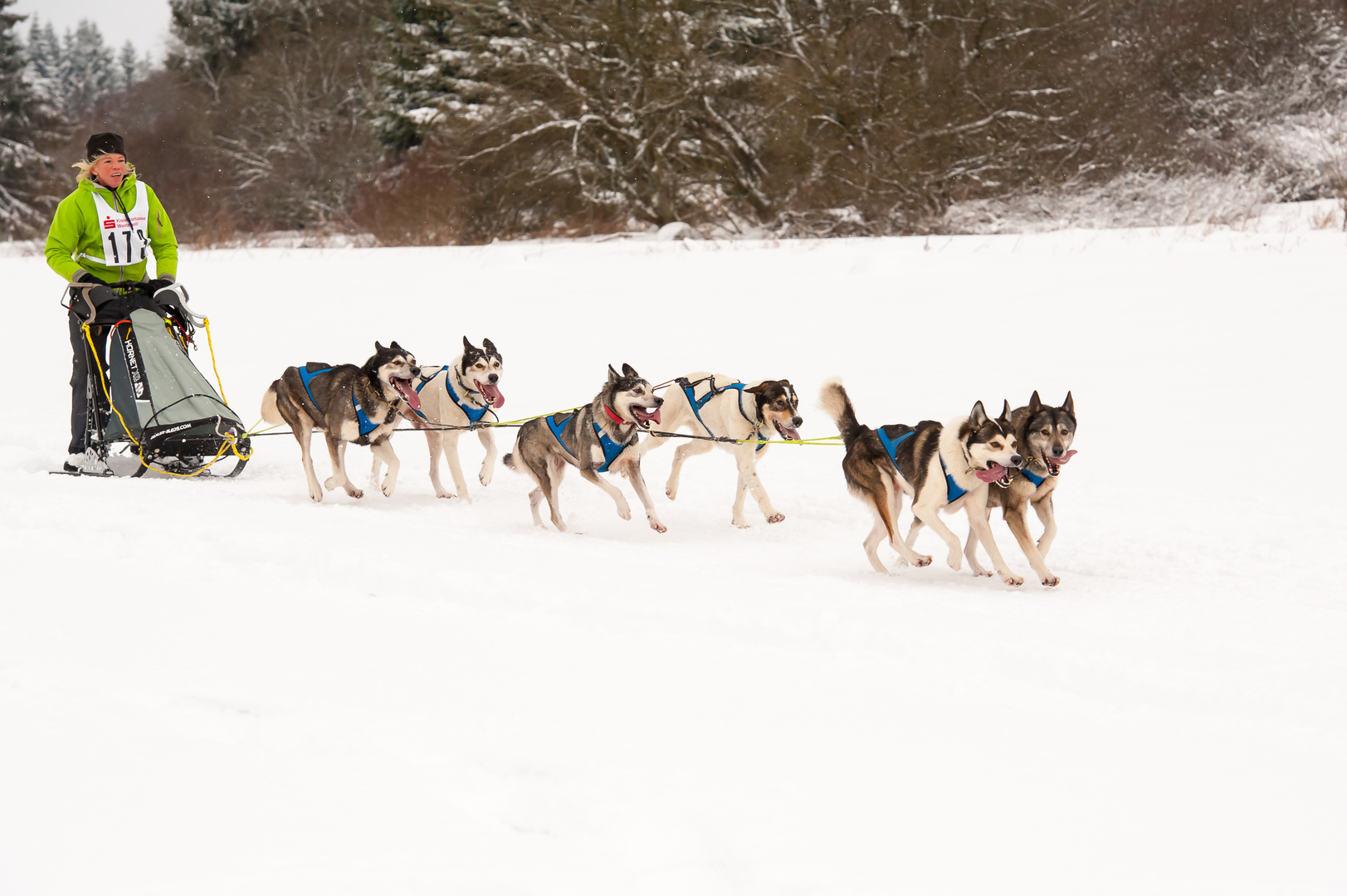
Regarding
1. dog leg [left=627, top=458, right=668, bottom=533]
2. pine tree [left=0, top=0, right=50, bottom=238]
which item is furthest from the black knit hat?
pine tree [left=0, top=0, right=50, bottom=238]

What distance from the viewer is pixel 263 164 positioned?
101 feet

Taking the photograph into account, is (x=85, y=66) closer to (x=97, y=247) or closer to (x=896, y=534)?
(x=97, y=247)

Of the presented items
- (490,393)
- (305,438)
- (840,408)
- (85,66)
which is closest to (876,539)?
(840,408)

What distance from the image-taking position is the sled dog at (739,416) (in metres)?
5.72

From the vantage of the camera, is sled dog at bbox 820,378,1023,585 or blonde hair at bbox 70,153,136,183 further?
blonde hair at bbox 70,153,136,183

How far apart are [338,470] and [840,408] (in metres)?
2.89

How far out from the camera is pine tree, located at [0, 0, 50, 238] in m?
29.7

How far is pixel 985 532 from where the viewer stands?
467 cm

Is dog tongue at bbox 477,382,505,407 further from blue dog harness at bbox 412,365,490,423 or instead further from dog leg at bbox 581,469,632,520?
dog leg at bbox 581,469,632,520

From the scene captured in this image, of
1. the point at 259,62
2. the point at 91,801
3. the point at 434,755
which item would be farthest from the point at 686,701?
the point at 259,62

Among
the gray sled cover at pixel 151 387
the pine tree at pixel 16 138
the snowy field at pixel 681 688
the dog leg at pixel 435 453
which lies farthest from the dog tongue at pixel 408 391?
the pine tree at pixel 16 138

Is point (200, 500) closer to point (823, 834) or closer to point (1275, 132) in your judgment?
point (823, 834)

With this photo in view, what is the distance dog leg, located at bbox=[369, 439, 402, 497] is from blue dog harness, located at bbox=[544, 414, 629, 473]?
1024 millimetres

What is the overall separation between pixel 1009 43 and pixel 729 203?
16.4 feet
